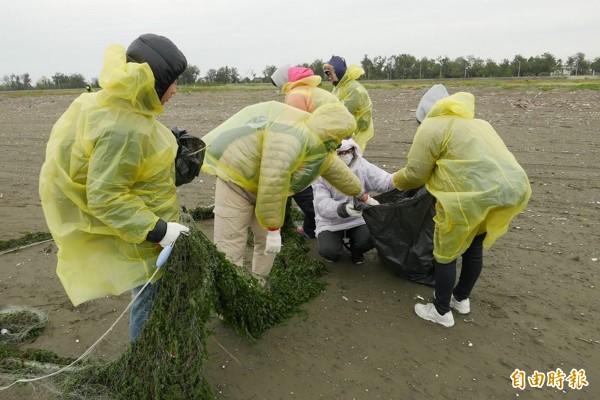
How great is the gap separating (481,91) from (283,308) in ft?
49.5

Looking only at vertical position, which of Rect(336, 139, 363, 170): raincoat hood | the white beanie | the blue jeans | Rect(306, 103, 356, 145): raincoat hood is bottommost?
the blue jeans

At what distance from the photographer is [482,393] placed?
8.00 feet

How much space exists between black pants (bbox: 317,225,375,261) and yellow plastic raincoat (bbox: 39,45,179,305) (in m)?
1.89

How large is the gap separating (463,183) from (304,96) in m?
2.01

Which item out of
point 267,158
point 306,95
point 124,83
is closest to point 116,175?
point 124,83

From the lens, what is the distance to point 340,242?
12.2 feet

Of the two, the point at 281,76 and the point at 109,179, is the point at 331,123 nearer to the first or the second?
the point at 109,179

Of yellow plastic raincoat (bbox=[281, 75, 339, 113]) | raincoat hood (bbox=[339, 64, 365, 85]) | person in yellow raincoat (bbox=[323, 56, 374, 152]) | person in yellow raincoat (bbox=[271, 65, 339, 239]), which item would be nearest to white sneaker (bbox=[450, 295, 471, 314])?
person in yellow raincoat (bbox=[271, 65, 339, 239])

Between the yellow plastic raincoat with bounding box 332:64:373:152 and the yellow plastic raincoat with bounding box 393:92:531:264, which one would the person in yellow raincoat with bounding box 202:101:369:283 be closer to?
the yellow plastic raincoat with bounding box 393:92:531:264

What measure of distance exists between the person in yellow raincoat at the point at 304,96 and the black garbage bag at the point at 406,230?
88cm

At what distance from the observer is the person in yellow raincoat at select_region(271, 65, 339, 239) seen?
4.17 m

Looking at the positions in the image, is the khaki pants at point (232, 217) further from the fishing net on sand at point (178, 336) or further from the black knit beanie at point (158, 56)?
the black knit beanie at point (158, 56)

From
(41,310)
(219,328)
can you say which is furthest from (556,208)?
(41,310)

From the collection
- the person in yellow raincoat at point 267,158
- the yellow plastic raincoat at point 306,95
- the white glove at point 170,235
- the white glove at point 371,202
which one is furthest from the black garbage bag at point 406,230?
the white glove at point 170,235
